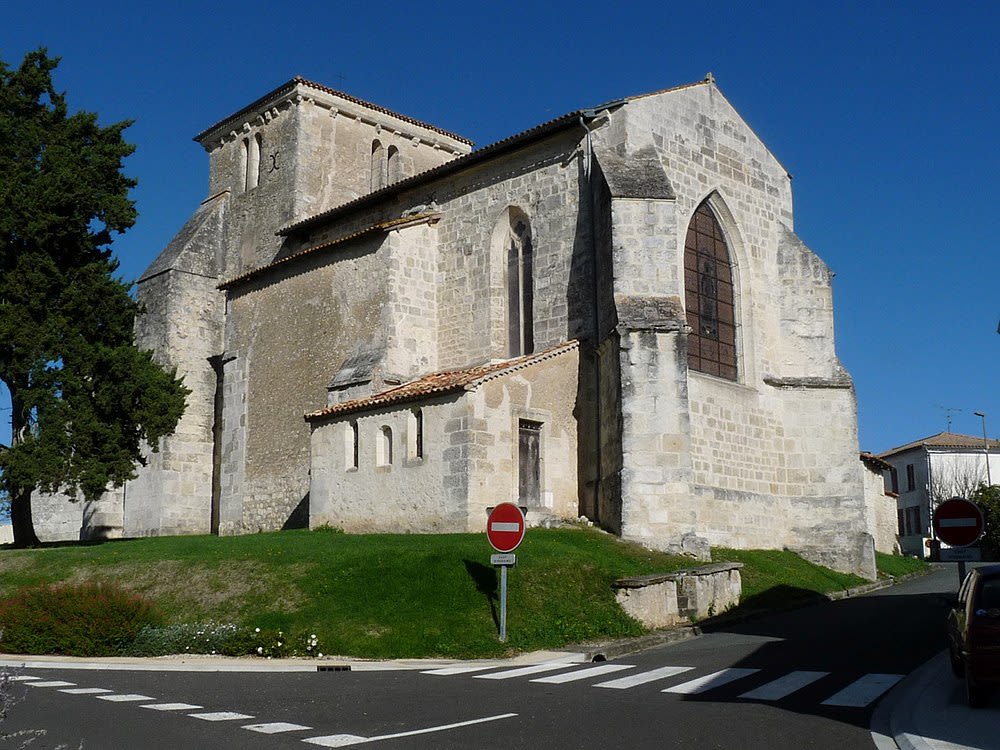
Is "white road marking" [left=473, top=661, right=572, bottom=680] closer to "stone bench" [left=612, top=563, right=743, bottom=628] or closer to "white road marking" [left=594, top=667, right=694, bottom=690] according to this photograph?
"white road marking" [left=594, top=667, right=694, bottom=690]

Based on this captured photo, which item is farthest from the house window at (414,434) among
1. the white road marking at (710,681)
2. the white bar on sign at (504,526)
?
the white road marking at (710,681)

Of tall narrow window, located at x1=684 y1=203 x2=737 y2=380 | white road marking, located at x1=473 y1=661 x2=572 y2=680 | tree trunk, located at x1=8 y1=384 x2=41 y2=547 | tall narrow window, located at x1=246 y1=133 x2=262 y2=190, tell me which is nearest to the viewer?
white road marking, located at x1=473 y1=661 x2=572 y2=680

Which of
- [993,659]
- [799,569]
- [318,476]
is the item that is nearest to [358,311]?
[318,476]

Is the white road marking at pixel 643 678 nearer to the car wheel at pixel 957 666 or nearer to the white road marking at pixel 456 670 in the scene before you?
the white road marking at pixel 456 670

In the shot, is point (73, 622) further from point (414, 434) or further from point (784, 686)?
point (784, 686)

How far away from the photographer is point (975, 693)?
943cm

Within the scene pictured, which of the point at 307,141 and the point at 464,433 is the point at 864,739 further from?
the point at 307,141

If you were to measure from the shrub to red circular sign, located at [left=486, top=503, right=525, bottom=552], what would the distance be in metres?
5.48

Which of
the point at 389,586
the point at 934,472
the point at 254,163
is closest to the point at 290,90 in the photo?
the point at 254,163

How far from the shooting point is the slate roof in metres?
57.7

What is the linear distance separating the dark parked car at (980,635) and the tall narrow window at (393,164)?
27828mm

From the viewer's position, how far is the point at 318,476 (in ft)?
75.7

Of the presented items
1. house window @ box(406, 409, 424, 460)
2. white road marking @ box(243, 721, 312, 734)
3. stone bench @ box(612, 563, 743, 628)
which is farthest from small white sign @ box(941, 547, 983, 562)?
house window @ box(406, 409, 424, 460)

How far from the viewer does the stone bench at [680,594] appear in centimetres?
1611
